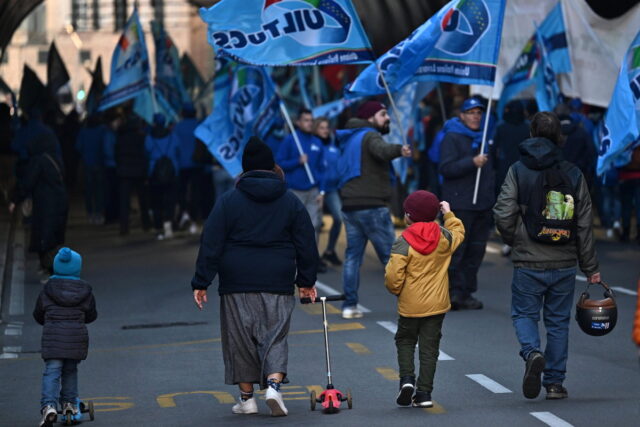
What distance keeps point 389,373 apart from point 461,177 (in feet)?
10.9

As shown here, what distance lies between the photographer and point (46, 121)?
24.5 meters

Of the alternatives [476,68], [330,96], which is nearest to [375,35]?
[330,96]

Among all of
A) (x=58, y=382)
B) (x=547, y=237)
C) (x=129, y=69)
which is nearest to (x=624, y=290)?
(x=547, y=237)

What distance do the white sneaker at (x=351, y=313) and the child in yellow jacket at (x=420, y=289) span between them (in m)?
4.13

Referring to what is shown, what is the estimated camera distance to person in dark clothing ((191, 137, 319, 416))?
8.83 meters

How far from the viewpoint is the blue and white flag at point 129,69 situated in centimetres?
2358

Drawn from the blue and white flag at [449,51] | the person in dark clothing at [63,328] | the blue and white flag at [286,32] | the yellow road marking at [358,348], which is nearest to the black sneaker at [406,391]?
the person in dark clothing at [63,328]

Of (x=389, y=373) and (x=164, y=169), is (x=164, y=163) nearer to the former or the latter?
(x=164, y=169)

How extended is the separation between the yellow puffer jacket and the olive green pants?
0.07 m

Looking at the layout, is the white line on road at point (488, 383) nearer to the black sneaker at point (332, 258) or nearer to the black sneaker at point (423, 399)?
the black sneaker at point (423, 399)

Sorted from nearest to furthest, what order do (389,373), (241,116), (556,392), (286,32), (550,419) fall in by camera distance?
(550,419), (556,392), (389,373), (286,32), (241,116)

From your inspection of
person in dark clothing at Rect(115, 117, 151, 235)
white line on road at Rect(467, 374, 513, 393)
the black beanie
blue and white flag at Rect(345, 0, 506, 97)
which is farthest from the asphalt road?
person in dark clothing at Rect(115, 117, 151, 235)

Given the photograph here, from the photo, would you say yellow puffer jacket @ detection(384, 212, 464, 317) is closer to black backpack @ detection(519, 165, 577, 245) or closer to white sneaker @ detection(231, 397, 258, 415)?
black backpack @ detection(519, 165, 577, 245)

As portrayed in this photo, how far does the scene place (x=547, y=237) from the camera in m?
9.06
